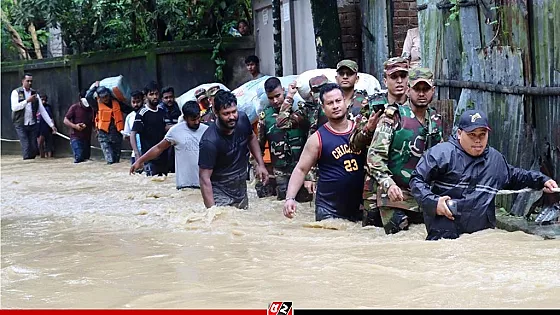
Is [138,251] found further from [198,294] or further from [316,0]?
[316,0]

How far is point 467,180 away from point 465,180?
0.01 m

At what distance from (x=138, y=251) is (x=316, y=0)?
5113 mm

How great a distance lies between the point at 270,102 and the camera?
10484mm

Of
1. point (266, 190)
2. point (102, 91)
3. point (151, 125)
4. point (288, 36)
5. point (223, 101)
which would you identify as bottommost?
point (266, 190)

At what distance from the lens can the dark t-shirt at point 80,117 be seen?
17.7 meters

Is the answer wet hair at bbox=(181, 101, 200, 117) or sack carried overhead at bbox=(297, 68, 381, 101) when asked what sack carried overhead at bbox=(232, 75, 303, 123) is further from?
wet hair at bbox=(181, 101, 200, 117)

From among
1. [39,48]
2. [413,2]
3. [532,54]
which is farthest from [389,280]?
[39,48]

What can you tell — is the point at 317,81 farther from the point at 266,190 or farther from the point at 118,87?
the point at 118,87

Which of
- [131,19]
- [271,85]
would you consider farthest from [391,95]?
[131,19]

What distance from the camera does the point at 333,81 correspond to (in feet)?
32.2

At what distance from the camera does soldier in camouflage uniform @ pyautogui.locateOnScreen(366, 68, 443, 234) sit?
23.5 ft

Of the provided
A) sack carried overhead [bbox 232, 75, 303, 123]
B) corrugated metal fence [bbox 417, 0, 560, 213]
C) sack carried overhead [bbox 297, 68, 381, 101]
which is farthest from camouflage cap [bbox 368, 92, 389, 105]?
sack carried overhead [bbox 232, 75, 303, 123]

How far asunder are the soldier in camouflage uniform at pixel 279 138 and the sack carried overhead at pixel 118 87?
6.69 meters

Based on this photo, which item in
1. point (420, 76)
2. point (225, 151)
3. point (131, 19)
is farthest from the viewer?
point (131, 19)
